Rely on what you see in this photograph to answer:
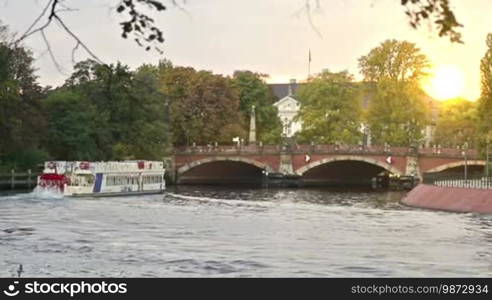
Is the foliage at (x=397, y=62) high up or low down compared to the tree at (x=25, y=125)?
up

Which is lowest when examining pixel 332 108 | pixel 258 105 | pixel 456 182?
pixel 456 182

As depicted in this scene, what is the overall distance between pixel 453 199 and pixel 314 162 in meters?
50.1

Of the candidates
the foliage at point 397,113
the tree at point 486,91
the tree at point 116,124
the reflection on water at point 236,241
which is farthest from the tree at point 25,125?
the foliage at point 397,113

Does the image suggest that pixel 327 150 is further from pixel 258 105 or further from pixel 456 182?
pixel 456 182

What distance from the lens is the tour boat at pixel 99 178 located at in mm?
71875

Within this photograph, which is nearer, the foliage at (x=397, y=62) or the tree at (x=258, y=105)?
the foliage at (x=397, y=62)

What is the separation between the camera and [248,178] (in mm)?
128500

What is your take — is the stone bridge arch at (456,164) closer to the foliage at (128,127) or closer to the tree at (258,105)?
the tree at (258,105)

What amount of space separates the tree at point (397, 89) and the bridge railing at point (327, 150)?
4391 millimetres

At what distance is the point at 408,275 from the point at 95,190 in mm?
51865

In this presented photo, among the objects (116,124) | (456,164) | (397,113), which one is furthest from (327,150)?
(116,124)

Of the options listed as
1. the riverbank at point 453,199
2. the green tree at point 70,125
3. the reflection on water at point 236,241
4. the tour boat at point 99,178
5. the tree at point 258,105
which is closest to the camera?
the reflection on water at point 236,241

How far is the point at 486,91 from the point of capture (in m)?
76.9

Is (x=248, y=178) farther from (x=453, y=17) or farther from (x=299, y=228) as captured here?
(x=453, y=17)
